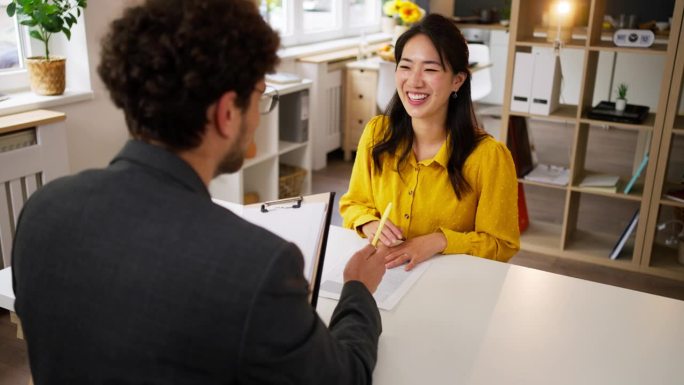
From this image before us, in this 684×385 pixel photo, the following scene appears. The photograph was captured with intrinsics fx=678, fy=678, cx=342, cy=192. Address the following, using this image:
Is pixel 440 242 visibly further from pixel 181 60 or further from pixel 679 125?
pixel 679 125

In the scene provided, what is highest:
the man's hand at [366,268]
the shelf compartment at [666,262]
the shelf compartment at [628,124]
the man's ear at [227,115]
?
the man's ear at [227,115]

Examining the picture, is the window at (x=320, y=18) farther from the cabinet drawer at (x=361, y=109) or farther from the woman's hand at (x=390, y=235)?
the woman's hand at (x=390, y=235)

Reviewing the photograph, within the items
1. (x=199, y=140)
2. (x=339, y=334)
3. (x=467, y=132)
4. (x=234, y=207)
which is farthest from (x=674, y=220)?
(x=199, y=140)

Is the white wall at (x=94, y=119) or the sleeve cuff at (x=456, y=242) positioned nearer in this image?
the sleeve cuff at (x=456, y=242)

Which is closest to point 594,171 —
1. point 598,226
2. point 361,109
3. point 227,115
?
point 598,226

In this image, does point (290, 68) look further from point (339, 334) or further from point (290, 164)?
point (339, 334)

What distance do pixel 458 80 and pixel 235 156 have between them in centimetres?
108

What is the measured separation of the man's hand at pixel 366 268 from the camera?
123 cm

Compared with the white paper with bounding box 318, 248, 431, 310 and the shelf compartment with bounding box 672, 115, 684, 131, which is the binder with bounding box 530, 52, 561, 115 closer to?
the shelf compartment with bounding box 672, 115, 684, 131

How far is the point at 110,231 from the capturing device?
80 centimetres

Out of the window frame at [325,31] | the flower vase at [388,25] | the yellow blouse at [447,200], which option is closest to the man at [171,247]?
the yellow blouse at [447,200]

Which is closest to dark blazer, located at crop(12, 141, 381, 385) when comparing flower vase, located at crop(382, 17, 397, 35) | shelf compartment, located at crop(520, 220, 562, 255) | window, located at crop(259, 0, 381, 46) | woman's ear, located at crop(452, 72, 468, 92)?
woman's ear, located at crop(452, 72, 468, 92)

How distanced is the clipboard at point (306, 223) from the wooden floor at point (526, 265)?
4.48 ft

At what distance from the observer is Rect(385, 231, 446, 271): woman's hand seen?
163 cm
